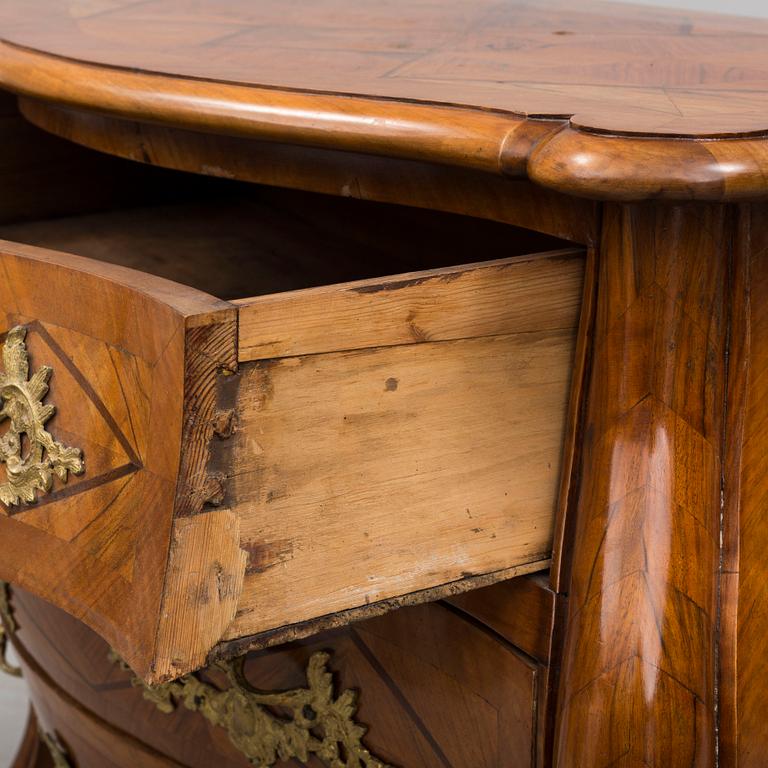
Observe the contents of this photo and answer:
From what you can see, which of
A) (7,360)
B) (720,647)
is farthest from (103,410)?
(720,647)

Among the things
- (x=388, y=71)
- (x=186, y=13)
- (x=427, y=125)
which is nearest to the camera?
(x=427, y=125)

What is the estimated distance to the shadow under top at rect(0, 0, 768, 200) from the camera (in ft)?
1.65

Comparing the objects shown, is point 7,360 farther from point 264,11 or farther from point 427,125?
point 264,11

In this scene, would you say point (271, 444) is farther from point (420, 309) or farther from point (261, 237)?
point (261, 237)

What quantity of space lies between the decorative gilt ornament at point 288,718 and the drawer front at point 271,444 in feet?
0.63

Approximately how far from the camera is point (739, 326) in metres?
0.57

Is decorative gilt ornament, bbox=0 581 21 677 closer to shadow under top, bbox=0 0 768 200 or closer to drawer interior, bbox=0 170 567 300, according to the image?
drawer interior, bbox=0 170 567 300

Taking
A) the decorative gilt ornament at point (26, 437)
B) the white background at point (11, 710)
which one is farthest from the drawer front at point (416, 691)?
the white background at point (11, 710)

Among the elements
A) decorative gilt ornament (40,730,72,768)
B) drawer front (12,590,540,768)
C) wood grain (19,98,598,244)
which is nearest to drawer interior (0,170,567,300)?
wood grain (19,98,598,244)

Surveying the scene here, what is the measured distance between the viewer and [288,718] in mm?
806

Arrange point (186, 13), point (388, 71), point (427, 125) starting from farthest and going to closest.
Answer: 1. point (186, 13)
2. point (388, 71)
3. point (427, 125)

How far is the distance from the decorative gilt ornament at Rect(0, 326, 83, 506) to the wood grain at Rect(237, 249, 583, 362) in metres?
0.13

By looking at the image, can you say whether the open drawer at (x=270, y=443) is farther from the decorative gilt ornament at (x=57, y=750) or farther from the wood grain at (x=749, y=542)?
the decorative gilt ornament at (x=57, y=750)

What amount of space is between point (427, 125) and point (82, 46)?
299 millimetres
